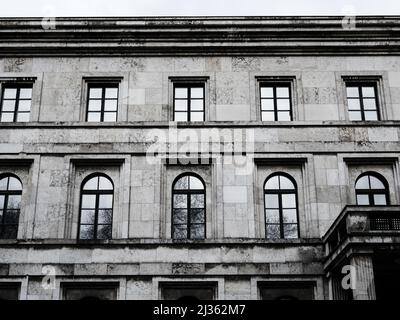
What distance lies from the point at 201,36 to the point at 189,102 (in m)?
2.40

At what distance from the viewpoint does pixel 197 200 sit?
2034 cm

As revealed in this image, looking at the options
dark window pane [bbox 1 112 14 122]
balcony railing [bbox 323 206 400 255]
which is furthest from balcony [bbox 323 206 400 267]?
dark window pane [bbox 1 112 14 122]

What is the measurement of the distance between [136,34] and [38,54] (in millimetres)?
3501

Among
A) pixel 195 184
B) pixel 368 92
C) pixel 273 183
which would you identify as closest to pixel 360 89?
pixel 368 92

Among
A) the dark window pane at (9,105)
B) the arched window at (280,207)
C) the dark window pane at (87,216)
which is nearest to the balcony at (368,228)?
the arched window at (280,207)

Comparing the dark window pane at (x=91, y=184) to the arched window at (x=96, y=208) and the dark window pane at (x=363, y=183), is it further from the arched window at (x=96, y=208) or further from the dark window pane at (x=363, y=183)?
the dark window pane at (x=363, y=183)

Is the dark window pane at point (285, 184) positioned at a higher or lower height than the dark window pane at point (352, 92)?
lower

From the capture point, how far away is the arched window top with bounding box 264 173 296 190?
20516 mm

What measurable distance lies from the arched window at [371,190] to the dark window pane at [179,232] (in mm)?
5610

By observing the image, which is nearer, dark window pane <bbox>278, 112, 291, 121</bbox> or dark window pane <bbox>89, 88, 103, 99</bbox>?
dark window pane <bbox>278, 112, 291, 121</bbox>

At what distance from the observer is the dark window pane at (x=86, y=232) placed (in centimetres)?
1989

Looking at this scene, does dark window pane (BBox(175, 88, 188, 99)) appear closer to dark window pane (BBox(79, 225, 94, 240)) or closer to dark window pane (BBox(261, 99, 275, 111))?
dark window pane (BBox(261, 99, 275, 111))

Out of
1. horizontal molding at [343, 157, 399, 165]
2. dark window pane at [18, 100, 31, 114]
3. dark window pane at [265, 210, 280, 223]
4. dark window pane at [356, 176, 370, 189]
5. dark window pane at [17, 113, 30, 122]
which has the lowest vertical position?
dark window pane at [265, 210, 280, 223]

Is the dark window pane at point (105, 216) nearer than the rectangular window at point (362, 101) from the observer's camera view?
Yes
